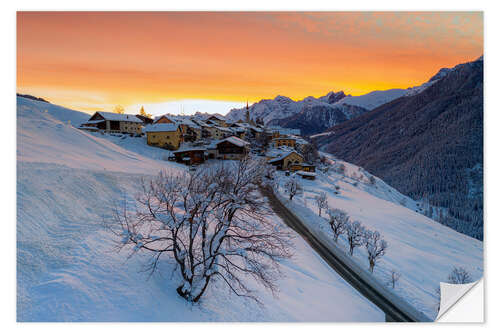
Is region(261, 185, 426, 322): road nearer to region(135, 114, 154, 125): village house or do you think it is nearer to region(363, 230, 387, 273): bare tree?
region(363, 230, 387, 273): bare tree

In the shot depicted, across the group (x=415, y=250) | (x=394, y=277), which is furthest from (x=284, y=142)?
(x=394, y=277)

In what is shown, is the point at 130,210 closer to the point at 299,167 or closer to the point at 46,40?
the point at 46,40

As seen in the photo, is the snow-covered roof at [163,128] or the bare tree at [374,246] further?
the snow-covered roof at [163,128]

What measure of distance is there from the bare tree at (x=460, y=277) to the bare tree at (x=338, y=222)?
5.32 metres

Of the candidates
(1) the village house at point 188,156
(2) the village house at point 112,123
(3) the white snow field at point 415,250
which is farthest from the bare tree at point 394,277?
(2) the village house at point 112,123

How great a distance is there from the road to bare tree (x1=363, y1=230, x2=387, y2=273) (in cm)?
95

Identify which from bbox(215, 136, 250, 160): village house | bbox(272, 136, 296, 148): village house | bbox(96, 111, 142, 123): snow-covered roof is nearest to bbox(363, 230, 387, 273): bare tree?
bbox(215, 136, 250, 160): village house

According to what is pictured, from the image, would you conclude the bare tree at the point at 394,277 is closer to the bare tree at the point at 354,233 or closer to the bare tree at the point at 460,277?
the bare tree at the point at 354,233

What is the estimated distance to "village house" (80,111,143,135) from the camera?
1373 inches

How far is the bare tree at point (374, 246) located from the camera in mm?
9398

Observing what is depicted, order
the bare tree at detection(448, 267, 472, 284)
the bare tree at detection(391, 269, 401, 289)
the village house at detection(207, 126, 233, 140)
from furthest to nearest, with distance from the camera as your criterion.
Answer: the village house at detection(207, 126, 233, 140)
the bare tree at detection(391, 269, 401, 289)
the bare tree at detection(448, 267, 472, 284)

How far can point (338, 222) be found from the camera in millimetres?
12266

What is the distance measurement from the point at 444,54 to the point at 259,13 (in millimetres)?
6735

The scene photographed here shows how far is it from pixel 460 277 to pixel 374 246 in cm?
333
